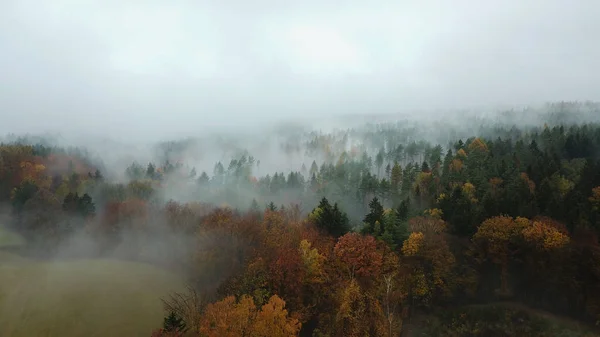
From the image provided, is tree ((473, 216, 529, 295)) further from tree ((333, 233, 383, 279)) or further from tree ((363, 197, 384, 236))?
tree ((333, 233, 383, 279))

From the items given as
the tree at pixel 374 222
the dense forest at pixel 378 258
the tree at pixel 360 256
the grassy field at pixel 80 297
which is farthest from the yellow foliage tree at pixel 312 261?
the grassy field at pixel 80 297

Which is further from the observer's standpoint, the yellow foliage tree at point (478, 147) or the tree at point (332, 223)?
the yellow foliage tree at point (478, 147)

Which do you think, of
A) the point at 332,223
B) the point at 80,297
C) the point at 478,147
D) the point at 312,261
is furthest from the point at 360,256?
the point at 478,147

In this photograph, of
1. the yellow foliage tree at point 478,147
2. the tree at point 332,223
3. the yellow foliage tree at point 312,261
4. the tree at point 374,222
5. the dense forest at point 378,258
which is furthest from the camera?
the yellow foliage tree at point 478,147

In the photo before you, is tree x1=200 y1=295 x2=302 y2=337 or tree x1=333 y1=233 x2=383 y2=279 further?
tree x1=333 y1=233 x2=383 y2=279

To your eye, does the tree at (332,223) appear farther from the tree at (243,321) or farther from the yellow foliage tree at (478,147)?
the yellow foliage tree at (478,147)

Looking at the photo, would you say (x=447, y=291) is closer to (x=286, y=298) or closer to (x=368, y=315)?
(x=368, y=315)

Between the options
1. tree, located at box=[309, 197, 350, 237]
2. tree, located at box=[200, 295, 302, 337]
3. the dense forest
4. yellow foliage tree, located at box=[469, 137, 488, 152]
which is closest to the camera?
tree, located at box=[200, 295, 302, 337]

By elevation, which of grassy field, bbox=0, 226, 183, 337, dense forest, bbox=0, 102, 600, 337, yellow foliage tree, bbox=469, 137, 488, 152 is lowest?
grassy field, bbox=0, 226, 183, 337

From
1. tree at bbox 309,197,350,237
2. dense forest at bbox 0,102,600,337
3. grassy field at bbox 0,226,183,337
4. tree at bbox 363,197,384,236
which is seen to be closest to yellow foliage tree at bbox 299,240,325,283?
dense forest at bbox 0,102,600,337
